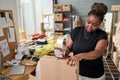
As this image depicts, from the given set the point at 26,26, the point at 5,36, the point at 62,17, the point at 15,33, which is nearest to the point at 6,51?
the point at 5,36

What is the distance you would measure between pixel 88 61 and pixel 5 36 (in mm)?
1080

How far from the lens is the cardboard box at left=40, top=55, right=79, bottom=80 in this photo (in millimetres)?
1252

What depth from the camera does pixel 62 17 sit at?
18.2 ft

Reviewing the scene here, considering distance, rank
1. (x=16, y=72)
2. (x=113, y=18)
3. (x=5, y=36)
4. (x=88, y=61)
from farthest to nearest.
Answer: (x=113, y=18), (x=5, y=36), (x=16, y=72), (x=88, y=61)

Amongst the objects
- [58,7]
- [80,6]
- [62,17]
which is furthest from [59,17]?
[80,6]

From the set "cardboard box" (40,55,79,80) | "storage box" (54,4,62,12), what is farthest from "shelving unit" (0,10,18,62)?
"storage box" (54,4,62,12)

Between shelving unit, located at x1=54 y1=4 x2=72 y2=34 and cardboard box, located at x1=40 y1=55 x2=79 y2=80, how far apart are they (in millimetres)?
4030

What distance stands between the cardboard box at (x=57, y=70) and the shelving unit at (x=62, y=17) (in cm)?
403

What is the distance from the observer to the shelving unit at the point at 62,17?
546cm

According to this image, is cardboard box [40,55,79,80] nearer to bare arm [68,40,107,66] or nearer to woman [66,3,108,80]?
bare arm [68,40,107,66]

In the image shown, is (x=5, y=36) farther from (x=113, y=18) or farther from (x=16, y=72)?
(x=113, y=18)

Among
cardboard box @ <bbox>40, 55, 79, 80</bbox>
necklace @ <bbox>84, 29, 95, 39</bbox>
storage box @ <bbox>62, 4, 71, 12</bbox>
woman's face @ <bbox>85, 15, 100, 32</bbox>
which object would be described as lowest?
cardboard box @ <bbox>40, 55, 79, 80</bbox>

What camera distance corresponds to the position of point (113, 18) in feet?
17.0

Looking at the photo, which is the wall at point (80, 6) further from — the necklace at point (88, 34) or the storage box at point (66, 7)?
the necklace at point (88, 34)
